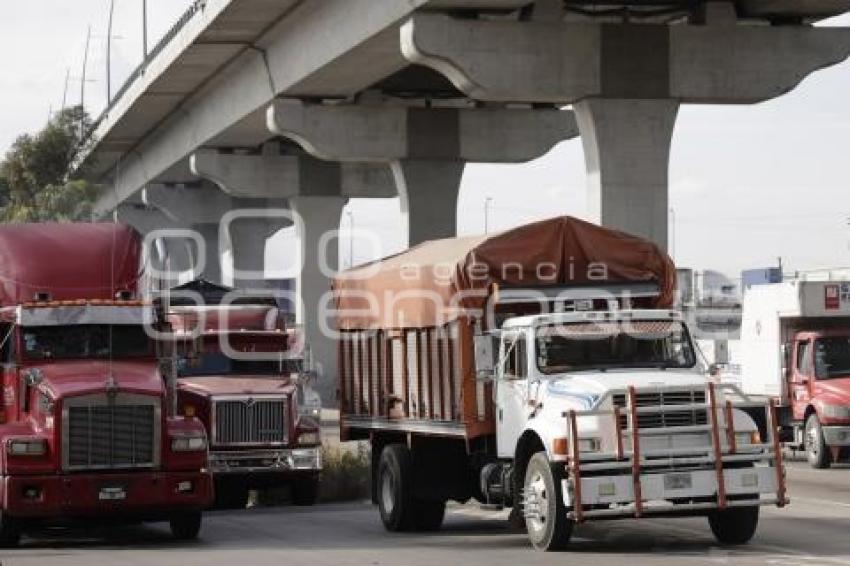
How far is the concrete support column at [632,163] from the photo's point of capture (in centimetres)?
3419

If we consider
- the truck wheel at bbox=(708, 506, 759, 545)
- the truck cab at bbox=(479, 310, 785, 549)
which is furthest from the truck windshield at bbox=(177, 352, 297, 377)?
the truck wheel at bbox=(708, 506, 759, 545)

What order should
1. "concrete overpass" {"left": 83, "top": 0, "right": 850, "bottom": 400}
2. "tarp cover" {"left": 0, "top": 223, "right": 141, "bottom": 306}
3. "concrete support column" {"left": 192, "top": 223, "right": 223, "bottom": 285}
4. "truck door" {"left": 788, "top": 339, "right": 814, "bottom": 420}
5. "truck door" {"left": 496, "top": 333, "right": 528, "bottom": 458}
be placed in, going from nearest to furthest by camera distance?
"truck door" {"left": 496, "top": 333, "right": 528, "bottom": 458} → "tarp cover" {"left": 0, "top": 223, "right": 141, "bottom": 306} → "truck door" {"left": 788, "top": 339, "right": 814, "bottom": 420} → "concrete overpass" {"left": 83, "top": 0, "right": 850, "bottom": 400} → "concrete support column" {"left": 192, "top": 223, "right": 223, "bottom": 285}

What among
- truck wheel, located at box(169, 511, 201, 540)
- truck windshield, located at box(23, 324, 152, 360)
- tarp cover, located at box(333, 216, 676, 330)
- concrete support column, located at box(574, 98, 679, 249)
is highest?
concrete support column, located at box(574, 98, 679, 249)

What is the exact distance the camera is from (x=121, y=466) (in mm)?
19984

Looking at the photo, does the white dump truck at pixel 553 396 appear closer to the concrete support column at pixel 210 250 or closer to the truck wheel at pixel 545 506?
the truck wheel at pixel 545 506

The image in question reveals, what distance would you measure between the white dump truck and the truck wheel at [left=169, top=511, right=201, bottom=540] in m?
2.20

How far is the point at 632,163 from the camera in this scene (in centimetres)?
3425

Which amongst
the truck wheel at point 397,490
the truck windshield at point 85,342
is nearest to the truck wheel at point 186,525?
the truck windshield at point 85,342

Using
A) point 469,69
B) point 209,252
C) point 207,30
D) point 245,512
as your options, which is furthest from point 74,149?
point 245,512

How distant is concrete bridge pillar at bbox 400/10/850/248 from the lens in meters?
33.5

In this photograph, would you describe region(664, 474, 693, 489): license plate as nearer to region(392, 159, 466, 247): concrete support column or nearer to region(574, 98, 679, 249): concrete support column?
region(574, 98, 679, 249): concrete support column

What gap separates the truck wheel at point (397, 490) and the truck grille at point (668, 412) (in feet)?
13.8

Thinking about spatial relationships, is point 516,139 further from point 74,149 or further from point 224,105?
point 74,149

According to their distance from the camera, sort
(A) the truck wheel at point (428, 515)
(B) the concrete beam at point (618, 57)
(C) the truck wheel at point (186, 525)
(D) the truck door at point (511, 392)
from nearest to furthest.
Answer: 1. (D) the truck door at point (511, 392)
2. (C) the truck wheel at point (186, 525)
3. (A) the truck wheel at point (428, 515)
4. (B) the concrete beam at point (618, 57)
